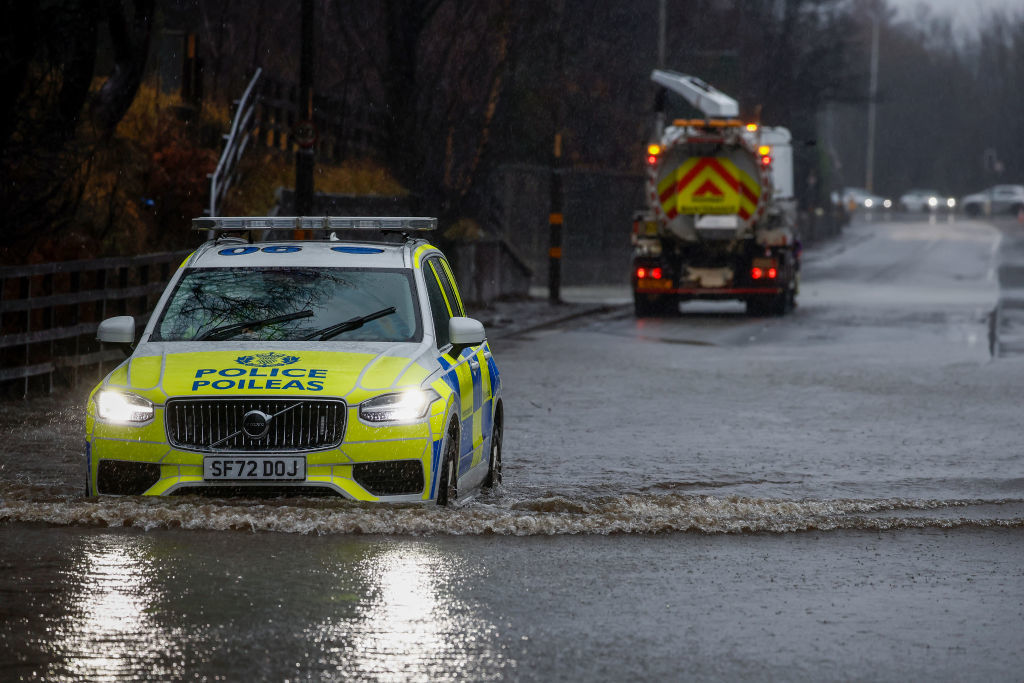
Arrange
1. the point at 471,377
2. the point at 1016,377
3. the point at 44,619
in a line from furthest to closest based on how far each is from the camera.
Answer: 1. the point at 1016,377
2. the point at 471,377
3. the point at 44,619

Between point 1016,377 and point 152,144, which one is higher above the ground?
point 152,144

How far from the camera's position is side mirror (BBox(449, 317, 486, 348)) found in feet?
33.0

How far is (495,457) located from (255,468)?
99.7 inches

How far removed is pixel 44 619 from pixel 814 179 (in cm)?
7073

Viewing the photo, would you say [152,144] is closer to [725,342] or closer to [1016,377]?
[725,342]

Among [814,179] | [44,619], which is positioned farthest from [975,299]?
[814,179]

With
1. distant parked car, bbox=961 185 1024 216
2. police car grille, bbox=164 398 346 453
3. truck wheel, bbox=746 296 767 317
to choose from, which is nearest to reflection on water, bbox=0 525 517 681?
police car grille, bbox=164 398 346 453

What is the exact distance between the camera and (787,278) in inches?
1276

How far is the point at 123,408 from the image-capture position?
920cm

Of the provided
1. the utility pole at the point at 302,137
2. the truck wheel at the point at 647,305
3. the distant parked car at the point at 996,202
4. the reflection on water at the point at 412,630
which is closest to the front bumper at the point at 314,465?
the reflection on water at the point at 412,630

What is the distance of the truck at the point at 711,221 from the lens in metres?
32.5

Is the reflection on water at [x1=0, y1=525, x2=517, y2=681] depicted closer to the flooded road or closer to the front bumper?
the flooded road

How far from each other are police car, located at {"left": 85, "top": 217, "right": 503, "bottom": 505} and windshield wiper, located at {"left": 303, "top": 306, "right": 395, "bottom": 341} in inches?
0.4

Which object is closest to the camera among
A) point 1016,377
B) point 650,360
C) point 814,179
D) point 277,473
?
point 277,473
